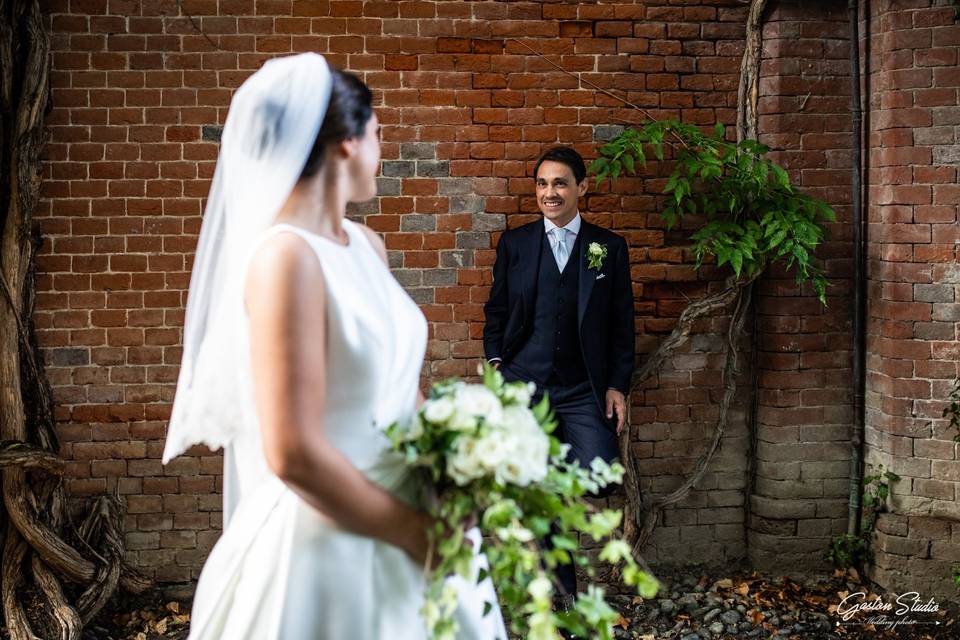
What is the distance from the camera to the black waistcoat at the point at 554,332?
180 inches

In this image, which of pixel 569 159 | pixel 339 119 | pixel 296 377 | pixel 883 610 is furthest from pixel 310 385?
pixel 883 610

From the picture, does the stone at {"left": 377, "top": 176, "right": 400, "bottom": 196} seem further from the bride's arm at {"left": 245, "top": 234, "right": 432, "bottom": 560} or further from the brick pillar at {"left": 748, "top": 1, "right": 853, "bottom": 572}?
the bride's arm at {"left": 245, "top": 234, "right": 432, "bottom": 560}

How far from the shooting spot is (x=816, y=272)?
491 cm

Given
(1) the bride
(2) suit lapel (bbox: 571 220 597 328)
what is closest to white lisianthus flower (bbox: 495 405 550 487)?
(1) the bride

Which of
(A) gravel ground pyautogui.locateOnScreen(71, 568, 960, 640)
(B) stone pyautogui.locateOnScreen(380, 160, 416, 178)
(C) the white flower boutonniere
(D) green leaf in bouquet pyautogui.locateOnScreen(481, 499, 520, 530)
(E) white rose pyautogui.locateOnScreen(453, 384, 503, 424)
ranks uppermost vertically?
(B) stone pyautogui.locateOnScreen(380, 160, 416, 178)

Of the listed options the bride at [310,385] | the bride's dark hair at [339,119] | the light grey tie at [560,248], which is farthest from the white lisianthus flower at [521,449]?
the light grey tie at [560,248]

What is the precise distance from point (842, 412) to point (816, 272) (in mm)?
830

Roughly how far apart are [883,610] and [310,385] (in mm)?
3978

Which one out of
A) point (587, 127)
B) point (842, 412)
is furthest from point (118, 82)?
point (842, 412)

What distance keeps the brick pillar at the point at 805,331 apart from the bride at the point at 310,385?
3.31 metres

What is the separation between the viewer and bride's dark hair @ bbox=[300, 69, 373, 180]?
2.09 m

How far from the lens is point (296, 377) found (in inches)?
72.1

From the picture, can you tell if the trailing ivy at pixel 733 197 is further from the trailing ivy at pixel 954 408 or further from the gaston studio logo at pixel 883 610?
the gaston studio logo at pixel 883 610

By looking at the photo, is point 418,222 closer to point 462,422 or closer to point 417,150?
point 417,150
